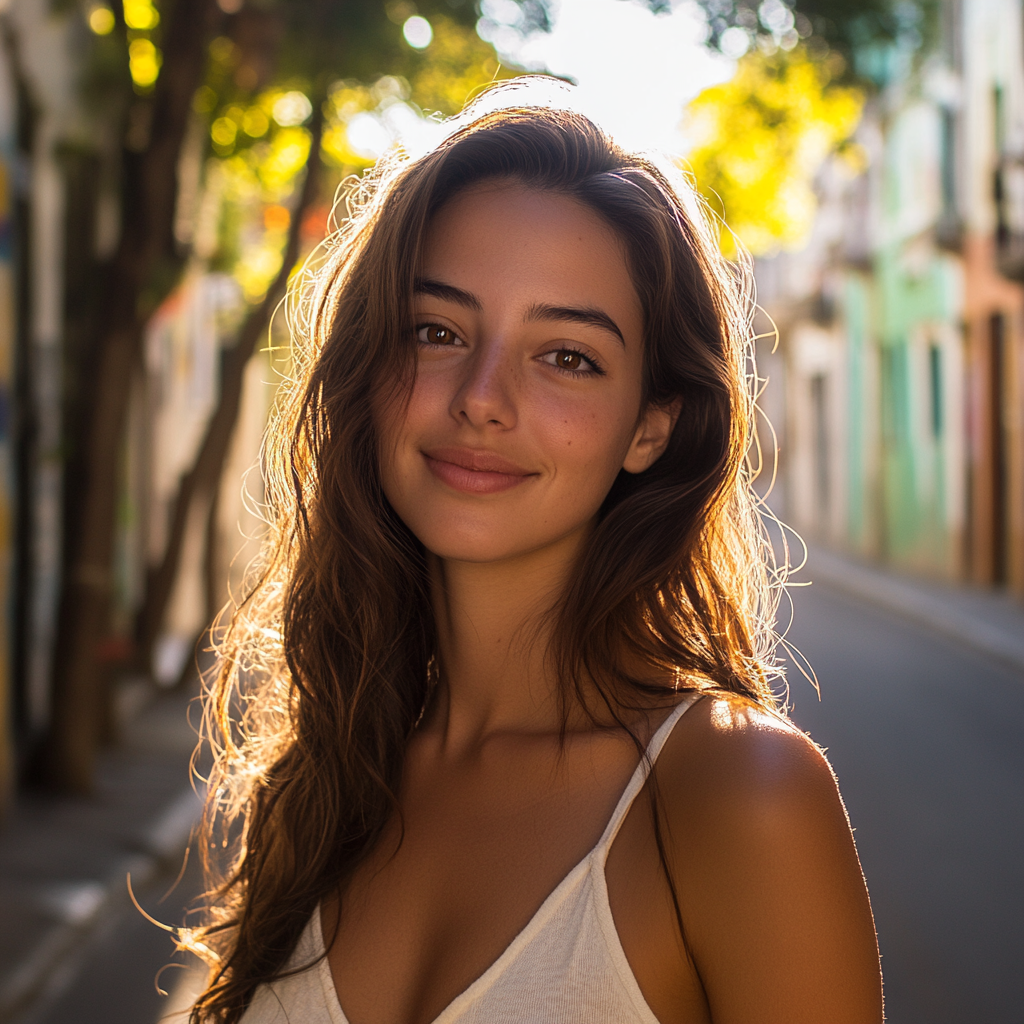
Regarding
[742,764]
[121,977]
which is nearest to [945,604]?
[121,977]

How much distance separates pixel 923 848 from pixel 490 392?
5225 mm

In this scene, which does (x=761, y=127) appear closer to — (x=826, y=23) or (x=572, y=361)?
(x=826, y=23)

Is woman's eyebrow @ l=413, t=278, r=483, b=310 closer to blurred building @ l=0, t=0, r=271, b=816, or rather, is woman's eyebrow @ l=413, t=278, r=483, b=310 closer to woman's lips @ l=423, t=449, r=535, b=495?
woman's lips @ l=423, t=449, r=535, b=495

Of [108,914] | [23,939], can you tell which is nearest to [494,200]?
[23,939]

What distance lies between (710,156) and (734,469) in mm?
14825

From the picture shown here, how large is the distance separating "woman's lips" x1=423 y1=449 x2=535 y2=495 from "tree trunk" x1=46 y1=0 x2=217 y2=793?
570 cm

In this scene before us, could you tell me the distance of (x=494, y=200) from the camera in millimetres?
2000

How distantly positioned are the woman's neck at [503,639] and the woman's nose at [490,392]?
0.92 feet

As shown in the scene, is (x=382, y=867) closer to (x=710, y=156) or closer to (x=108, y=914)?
(x=108, y=914)

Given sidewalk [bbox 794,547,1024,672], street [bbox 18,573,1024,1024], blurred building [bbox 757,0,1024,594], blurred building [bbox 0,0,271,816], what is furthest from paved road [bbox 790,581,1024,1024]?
blurred building [bbox 757,0,1024,594]

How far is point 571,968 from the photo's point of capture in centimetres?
156

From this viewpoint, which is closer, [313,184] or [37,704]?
[37,704]

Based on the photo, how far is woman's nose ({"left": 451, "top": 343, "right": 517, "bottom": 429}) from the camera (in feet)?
6.14

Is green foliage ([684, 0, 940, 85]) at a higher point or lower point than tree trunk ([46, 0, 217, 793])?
higher
